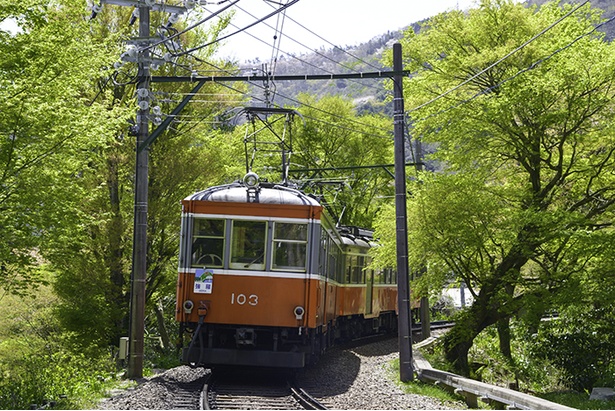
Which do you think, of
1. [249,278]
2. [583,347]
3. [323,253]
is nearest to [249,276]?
[249,278]

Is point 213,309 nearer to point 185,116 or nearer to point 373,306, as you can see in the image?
point 185,116

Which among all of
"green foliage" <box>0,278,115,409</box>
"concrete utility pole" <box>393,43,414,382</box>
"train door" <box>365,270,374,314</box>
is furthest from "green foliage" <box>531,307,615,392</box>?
"green foliage" <box>0,278,115,409</box>

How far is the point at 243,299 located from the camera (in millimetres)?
13320

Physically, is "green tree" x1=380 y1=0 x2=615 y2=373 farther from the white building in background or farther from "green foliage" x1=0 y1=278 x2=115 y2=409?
the white building in background

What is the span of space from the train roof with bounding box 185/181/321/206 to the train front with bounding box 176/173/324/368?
0.7 inches

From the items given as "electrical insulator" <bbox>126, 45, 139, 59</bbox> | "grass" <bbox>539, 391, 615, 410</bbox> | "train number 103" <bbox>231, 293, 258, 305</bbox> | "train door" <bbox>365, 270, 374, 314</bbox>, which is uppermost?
"electrical insulator" <bbox>126, 45, 139, 59</bbox>

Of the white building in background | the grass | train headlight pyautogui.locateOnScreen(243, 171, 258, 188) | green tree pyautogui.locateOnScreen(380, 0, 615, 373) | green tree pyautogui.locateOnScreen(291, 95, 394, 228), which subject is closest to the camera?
train headlight pyautogui.locateOnScreen(243, 171, 258, 188)

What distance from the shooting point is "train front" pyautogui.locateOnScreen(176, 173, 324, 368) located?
13.3m

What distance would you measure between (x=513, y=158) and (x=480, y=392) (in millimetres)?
7263

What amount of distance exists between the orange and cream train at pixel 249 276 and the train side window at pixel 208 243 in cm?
2

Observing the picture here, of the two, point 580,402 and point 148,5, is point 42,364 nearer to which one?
point 148,5

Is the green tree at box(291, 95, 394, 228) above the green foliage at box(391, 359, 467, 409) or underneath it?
above

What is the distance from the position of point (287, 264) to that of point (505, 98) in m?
5.79

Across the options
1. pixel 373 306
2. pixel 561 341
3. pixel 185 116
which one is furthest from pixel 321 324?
pixel 373 306
